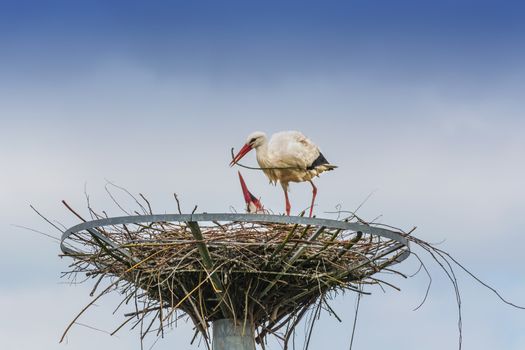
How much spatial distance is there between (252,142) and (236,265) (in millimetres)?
1932

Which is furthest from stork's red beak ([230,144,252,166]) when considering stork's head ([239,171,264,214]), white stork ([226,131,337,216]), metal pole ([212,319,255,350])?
metal pole ([212,319,255,350])

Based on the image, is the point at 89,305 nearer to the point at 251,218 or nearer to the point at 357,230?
the point at 251,218

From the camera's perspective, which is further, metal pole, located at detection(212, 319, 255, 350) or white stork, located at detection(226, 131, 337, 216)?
white stork, located at detection(226, 131, 337, 216)

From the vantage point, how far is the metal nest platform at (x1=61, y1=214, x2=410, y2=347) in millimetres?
6395

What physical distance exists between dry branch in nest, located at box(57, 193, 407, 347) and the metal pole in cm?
5

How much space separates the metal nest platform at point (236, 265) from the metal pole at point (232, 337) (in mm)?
42

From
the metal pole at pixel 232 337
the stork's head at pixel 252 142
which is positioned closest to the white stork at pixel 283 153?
the stork's head at pixel 252 142

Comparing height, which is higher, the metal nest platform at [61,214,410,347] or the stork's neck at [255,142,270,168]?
the stork's neck at [255,142,270,168]

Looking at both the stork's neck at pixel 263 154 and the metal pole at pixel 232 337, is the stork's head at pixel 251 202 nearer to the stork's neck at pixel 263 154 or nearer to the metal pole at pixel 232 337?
the stork's neck at pixel 263 154

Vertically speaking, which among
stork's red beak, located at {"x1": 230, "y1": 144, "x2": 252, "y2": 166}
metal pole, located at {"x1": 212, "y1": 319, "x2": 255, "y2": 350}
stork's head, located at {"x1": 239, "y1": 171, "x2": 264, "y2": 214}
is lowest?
metal pole, located at {"x1": 212, "y1": 319, "x2": 255, "y2": 350}

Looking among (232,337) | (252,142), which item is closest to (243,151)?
(252,142)

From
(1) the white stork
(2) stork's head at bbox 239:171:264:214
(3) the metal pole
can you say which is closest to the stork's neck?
(1) the white stork

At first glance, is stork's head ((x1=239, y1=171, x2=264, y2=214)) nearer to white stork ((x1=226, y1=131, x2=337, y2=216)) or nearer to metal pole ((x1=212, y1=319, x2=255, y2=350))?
white stork ((x1=226, y1=131, x2=337, y2=216))

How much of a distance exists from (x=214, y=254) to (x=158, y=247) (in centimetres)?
37
